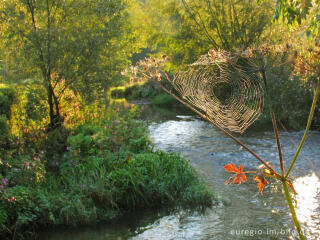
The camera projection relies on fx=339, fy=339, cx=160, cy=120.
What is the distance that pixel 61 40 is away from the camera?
26.6 feet

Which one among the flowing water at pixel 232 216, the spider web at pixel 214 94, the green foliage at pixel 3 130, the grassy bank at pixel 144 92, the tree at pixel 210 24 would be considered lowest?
the flowing water at pixel 232 216

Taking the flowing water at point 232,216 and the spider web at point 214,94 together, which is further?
the flowing water at point 232,216

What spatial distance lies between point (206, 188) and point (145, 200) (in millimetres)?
1202

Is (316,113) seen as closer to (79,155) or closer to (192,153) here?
(192,153)

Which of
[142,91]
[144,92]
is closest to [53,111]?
[144,92]

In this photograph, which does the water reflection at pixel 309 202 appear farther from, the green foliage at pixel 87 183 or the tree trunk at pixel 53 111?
the tree trunk at pixel 53 111

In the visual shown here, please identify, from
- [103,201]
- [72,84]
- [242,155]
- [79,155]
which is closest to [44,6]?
[72,84]

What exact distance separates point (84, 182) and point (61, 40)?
155 inches

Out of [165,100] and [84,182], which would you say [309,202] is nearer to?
[84,182]

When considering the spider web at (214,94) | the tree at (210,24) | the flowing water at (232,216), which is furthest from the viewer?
the tree at (210,24)

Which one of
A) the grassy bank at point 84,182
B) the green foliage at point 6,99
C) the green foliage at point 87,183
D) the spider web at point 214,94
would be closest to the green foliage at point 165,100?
the green foliage at point 6,99

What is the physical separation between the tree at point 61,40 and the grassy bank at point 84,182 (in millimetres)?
1650

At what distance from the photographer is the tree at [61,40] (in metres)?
7.90

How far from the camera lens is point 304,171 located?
24.9ft
